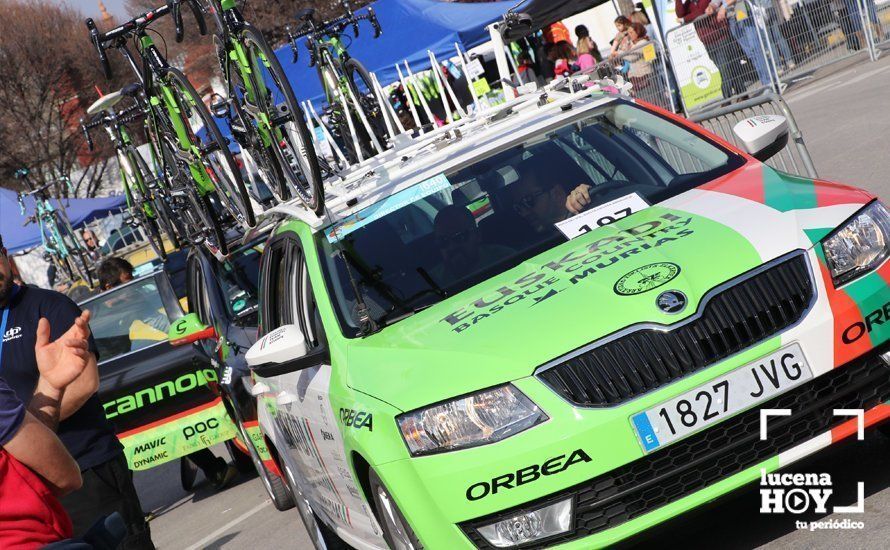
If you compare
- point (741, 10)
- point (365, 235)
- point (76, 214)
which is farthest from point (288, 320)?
point (76, 214)

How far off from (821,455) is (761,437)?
27 centimetres

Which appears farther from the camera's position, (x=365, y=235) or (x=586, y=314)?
(x=365, y=235)

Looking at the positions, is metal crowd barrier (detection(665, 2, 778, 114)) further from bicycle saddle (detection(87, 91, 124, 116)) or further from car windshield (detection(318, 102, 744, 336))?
car windshield (detection(318, 102, 744, 336))

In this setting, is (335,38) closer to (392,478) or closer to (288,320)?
(288,320)

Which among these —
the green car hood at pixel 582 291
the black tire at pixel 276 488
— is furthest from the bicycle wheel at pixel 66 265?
the green car hood at pixel 582 291

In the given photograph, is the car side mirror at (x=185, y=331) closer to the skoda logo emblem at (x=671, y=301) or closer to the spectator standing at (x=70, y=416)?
the spectator standing at (x=70, y=416)

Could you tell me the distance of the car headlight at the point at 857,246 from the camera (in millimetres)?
4711

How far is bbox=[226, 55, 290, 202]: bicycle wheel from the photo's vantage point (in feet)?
27.6

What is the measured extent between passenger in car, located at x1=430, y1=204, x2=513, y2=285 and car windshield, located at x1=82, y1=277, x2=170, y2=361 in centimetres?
578

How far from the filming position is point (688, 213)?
5.23 metres

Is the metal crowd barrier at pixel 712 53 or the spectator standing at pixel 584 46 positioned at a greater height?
the spectator standing at pixel 584 46

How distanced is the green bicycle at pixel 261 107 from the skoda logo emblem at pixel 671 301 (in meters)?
3.00

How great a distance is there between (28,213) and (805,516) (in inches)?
1325

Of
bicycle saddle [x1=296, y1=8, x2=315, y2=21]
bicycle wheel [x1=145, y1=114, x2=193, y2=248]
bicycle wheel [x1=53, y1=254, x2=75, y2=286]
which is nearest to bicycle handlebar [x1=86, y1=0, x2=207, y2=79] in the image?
bicycle wheel [x1=145, y1=114, x2=193, y2=248]
